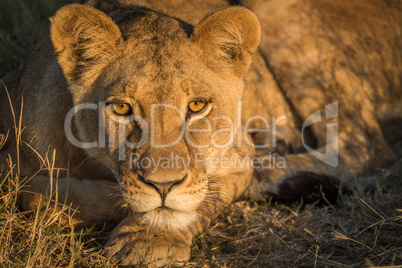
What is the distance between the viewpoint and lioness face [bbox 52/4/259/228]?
2652 mm

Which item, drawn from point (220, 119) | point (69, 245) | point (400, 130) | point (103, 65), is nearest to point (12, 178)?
point (69, 245)

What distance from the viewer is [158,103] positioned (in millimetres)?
2791

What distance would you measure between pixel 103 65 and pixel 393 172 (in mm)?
2368

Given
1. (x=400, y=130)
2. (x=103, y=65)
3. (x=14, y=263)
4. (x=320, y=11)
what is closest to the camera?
(x=14, y=263)

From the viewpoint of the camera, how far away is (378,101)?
4.60 metres

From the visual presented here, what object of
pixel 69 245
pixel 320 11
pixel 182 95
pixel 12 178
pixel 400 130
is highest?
pixel 320 11

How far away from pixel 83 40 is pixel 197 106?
0.74 m

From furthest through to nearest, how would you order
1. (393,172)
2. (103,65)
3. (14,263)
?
(393,172), (103,65), (14,263)

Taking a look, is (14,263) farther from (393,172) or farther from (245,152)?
(393,172)

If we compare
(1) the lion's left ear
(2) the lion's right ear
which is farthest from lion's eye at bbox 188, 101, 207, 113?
(2) the lion's right ear

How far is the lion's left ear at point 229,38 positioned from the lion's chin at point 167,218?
3.07 feet

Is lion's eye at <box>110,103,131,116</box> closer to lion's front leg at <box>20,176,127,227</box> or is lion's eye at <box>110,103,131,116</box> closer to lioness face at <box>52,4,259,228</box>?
lioness face at <box>52,4,259,228</box>

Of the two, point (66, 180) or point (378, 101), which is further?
point (378, 101)

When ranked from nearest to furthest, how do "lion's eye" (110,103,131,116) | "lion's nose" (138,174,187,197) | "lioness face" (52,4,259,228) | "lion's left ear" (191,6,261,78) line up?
"lion's nose" (138,174,187,197)
"lioness face" (52,4,259,228)
"lion's eye" (110,103,131,116)
"lion's left ear" (191,6,261,78)
